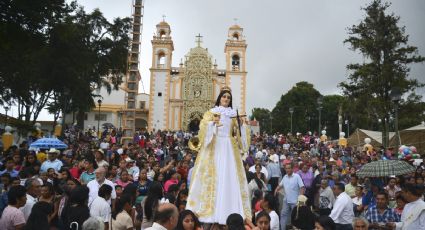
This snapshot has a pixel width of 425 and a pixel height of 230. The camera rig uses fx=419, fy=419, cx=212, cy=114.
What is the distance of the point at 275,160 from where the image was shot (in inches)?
527

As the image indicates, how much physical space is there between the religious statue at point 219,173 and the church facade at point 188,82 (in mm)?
43246

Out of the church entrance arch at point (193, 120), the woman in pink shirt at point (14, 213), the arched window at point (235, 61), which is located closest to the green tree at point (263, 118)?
the arched window at point (235, 61)

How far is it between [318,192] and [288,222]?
1156 millimetres

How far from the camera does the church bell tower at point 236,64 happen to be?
52469 mm

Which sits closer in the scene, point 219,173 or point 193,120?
point 219,173

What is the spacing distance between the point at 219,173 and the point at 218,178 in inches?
3.4

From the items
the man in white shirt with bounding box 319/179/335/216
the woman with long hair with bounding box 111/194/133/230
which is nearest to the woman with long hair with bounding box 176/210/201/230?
the woman with long hair with bounding box 111/194/133/230

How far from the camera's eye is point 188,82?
52.8 m

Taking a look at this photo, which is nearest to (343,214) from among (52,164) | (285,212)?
(285,212)

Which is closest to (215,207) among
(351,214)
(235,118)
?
(235,118)

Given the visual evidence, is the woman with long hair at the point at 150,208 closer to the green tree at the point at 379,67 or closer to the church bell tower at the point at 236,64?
the green tree at the point at 379,67

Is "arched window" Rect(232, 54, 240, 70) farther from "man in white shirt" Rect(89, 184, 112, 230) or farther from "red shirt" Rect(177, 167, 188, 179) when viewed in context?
"man in white shirt" Rect(89, 184, 112, 230)

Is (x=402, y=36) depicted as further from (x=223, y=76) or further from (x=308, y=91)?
(x=308, y=91)

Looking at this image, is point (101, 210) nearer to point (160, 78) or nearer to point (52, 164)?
point (52, 164)
